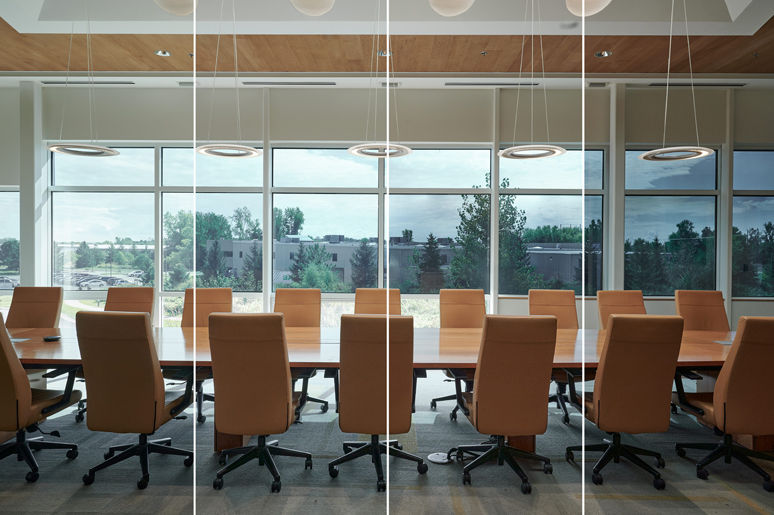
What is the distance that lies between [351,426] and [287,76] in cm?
504

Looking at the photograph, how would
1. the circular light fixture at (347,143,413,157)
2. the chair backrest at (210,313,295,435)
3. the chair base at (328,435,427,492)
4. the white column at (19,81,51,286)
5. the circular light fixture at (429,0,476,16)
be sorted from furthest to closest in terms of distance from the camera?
the white column at (19,81,51,286)
the circular light fixture at (347,143,413,157)
the circular light fixture at (429,0,476,16)
the chair base at (328,435,427,492)
the chair backrest at (210,313,295,435)

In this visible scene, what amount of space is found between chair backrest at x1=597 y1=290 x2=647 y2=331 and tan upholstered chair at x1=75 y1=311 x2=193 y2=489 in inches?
162

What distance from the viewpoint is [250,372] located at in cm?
Result: 274

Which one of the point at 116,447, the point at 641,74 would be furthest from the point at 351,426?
the point at 641,74

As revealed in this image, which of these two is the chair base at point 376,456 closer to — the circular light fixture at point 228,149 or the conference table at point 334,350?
the conference table at point 334,350

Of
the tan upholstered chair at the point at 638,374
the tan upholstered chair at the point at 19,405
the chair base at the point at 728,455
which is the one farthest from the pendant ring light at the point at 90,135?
the chair base at the point at 728,455

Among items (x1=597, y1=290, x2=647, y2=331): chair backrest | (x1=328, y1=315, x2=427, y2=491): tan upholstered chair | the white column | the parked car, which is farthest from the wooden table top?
the parked car

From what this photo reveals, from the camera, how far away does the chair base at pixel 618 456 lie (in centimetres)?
289

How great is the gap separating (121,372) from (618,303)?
4.50 m

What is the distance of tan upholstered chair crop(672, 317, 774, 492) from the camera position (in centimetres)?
272

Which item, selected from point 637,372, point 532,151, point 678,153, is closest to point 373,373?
point 637,372

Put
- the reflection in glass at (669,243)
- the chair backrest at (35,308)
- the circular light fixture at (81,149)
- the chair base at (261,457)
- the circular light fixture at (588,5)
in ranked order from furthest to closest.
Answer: the reflection in glass at (669,243)
the chair backrest at (35,308)
the circular light fixture at (81,149)
the circular light fixture at (588,5)
the chair base at (261,457)

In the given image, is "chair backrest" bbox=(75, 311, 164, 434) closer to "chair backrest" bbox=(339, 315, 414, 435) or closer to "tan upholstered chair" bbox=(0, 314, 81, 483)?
"tan upholstered chair" bbox=(0, 314, 81, 483)

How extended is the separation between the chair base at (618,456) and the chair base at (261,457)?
76.5 inches
